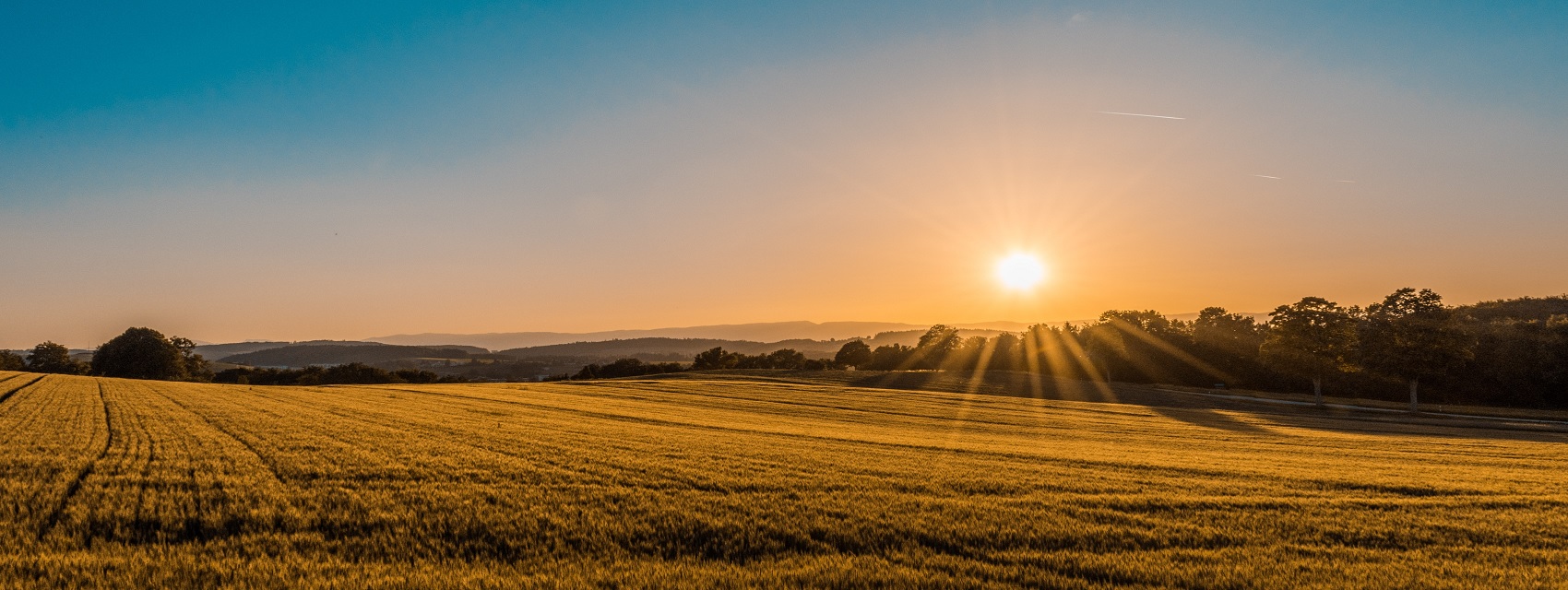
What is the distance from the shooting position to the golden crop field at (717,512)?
723cm

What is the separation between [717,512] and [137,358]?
119 m

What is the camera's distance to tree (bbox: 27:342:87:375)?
303ft

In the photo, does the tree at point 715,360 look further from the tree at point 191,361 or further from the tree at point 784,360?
the tree at point 191,361

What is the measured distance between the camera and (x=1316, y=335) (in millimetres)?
54250

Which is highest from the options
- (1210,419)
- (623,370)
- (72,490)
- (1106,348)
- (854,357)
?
(1106,348)

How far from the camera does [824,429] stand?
27.0m

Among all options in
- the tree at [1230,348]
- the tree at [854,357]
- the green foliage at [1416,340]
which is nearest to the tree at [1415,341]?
the green foliage at [1416,340]

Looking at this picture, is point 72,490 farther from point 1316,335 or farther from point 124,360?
point 124,360

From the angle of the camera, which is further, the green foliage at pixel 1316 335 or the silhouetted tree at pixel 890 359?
the silhouetted tree at pixel 890 359

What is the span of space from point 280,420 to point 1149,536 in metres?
24.9

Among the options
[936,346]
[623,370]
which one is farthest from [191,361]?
[936,346]

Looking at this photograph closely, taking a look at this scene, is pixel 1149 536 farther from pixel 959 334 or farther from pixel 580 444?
pixel 959 334

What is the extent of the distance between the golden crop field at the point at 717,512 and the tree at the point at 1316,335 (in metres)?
38.4

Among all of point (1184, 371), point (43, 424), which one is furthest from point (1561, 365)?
point (43, 424)
